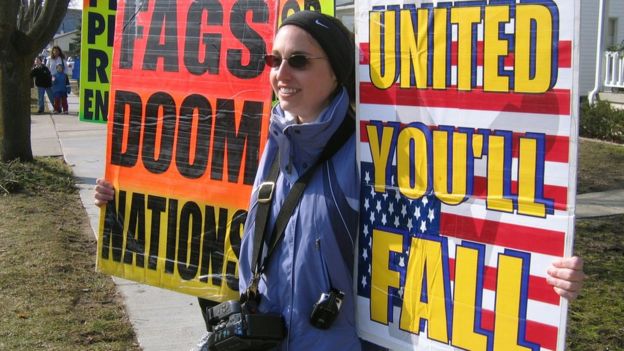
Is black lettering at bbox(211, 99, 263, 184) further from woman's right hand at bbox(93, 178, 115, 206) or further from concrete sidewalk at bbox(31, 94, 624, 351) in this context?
concrete sidewalk at bbox(31, 94, 624, 351)

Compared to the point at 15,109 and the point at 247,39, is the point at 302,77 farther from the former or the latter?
the point at 15,109

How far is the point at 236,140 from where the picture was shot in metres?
3.19

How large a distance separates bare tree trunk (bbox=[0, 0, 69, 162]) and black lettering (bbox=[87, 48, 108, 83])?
5.96 m

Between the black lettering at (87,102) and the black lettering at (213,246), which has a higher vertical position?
the black lettering at (87,102)

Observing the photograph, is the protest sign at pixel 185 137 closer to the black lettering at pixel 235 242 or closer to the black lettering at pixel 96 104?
the black lettering at pixel 235 242

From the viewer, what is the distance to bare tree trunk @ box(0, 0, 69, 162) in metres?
10.5

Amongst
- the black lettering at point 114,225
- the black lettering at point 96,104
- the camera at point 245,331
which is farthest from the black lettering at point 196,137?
the black lettering at point 96,104

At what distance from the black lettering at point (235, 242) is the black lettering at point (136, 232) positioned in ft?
1.63

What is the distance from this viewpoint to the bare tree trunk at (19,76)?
1050cm

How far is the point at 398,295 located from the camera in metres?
2.38

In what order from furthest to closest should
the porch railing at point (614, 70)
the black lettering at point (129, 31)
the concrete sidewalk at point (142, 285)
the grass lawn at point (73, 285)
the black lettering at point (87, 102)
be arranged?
the porch railing at point (614, 70)
the black lettering at point (87, 102)
the concrete sidewalk at point (142, 285)
the grass lawn at point (73, 285)
the black lettering at point (129, 31)

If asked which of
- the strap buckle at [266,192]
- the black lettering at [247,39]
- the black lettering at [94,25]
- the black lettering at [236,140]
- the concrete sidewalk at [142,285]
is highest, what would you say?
the black lettering at [94,25]

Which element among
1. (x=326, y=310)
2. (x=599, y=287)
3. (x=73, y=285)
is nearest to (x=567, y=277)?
(x=326, y=310)

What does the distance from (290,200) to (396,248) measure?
1.24ft
